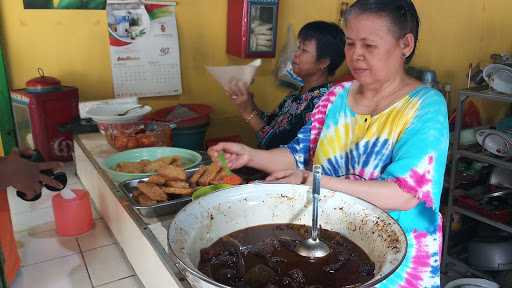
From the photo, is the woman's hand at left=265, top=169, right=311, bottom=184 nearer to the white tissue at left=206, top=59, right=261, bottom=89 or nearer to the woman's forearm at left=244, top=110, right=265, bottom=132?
the white tissue at left=206, top=59, right=261, bottom=89

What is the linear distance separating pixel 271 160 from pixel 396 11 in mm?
616

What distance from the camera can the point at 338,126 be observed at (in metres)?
1.33

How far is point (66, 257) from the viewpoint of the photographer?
1339 mm

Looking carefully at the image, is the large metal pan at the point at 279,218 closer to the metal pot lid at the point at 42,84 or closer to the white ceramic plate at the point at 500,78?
the metal pot lid at the point at 42,84

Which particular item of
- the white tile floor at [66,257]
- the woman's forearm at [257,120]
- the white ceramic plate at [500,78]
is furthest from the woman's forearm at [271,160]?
the white ceramic plate at [500,78]

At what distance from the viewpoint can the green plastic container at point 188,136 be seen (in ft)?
7.36

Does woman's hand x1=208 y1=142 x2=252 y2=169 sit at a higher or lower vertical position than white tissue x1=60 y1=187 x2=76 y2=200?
higher

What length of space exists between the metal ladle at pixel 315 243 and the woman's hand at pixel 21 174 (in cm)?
83

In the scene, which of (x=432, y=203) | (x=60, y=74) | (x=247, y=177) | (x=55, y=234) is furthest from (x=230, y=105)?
(x=432, y=203)

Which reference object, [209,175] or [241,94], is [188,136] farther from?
[209,175]

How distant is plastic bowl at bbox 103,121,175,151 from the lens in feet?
6.01

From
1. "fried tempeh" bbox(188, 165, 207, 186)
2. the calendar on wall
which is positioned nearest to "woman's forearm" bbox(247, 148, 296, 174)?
"fried tempeh" bbox(188, 165, 207, 186)

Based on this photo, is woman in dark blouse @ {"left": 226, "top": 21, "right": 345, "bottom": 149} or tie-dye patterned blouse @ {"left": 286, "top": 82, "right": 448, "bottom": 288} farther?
woman in dark blouse @ {"left": 226, "top": 21, "right": 345, "bottom": 149}

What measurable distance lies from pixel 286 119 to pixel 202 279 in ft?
5.48
